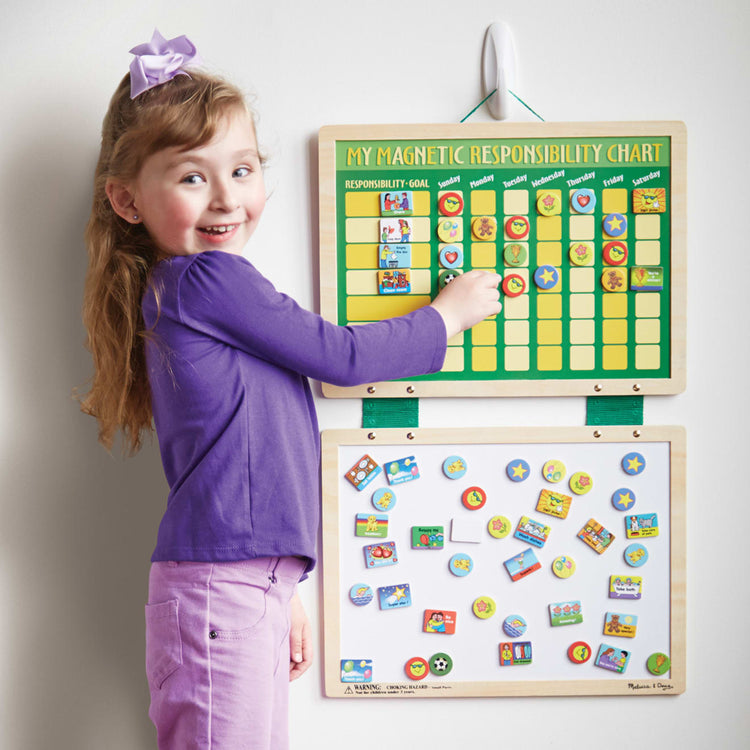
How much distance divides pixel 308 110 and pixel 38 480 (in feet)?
2.13

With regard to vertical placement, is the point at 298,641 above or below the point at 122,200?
below

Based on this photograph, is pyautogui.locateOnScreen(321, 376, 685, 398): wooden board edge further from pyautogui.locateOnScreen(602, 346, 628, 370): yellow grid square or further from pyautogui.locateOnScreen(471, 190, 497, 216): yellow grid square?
pyautogui.locateOnScreen(471, 190, 497, 216): yellow grid square

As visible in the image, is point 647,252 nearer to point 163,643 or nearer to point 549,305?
point 549,305

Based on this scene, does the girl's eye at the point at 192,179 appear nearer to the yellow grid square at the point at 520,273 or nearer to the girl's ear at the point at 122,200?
the girl's ear at the point at 122,200

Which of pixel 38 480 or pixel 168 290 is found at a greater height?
pixel 168 290

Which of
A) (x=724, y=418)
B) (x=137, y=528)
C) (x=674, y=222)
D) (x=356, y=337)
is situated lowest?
(x=137, y=528)

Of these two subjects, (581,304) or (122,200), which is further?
(581,304)

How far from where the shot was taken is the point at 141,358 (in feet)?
2.92

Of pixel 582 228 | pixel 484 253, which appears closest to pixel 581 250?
pixel 582 228

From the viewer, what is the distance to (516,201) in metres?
0.94

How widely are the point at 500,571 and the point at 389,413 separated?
0.27m

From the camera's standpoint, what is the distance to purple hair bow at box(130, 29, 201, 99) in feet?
2.57

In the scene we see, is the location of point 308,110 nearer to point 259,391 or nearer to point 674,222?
point 259,391

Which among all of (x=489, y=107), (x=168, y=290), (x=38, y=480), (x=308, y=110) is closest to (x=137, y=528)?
(x=38, y=480)
